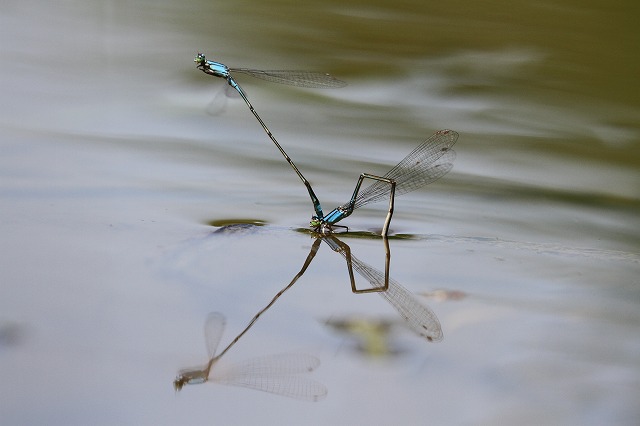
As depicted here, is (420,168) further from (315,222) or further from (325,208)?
(315,222)

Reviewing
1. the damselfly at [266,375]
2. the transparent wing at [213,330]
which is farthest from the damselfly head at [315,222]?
the damselfly at [266,375]

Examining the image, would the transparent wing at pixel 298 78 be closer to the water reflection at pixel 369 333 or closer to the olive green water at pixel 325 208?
the olive green water at pixel 325 208

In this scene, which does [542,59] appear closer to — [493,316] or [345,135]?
[345,135]

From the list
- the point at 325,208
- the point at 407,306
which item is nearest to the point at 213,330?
the point at 407,306

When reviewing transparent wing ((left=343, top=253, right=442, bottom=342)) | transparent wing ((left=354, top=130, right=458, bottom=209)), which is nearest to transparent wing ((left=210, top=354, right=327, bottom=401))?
transparent wing ((left=343, top=253, right=442, bottom=342))

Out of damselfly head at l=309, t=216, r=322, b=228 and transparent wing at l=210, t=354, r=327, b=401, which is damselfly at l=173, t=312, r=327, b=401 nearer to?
transparent wing at l=210, t=354, r=327, b=401
